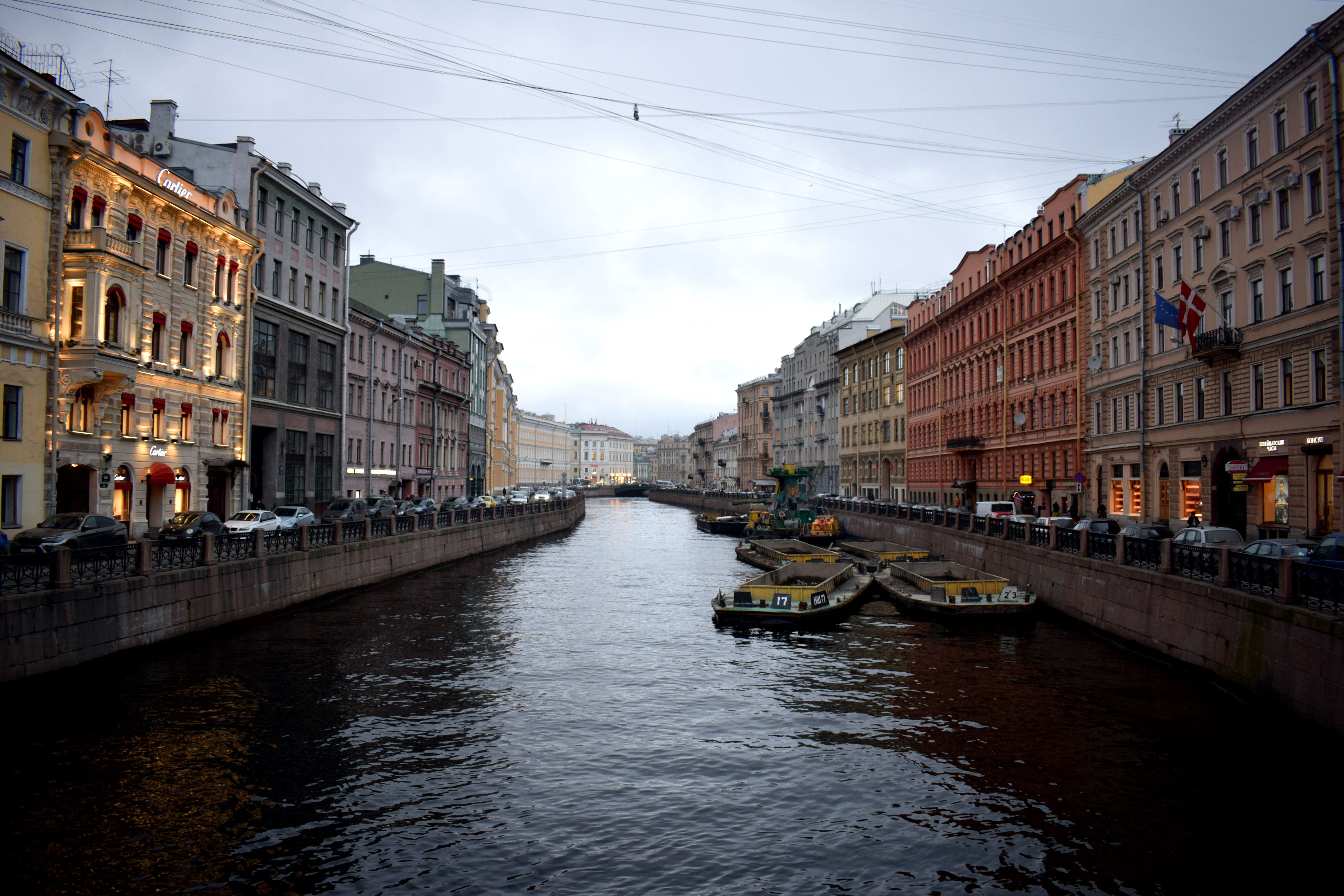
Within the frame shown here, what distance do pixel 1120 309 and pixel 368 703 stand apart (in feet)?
126

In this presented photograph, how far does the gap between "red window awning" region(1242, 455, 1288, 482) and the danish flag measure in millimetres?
4655

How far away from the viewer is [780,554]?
41.1 metres

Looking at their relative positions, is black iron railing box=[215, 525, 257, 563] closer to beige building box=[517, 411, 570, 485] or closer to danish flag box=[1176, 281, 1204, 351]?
danish flag box=[1176, 281, 1204, 351]

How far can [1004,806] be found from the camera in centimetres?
1168

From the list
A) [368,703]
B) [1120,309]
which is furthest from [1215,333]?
[368,703]

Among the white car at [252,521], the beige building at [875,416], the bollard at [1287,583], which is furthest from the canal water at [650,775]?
the beige building at [875,416]

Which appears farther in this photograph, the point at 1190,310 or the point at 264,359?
the point at 264,359

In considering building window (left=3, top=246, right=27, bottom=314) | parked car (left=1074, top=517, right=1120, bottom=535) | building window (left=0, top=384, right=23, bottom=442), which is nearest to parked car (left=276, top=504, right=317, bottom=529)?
building window (left=0, top=384, right=23, bottom=442)

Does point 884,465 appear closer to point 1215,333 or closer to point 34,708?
point 1215,333

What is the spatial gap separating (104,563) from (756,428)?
127321 mm

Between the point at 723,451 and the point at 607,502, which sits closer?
the point at 607,502

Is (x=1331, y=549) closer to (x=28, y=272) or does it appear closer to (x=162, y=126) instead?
(x=28, y=272)

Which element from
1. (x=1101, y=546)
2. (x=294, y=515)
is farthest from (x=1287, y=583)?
(x=294, y=515)

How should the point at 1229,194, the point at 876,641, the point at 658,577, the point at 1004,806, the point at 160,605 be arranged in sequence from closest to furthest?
the point at 1004,806 < the point at 160,605 < the point at 876,641 < the point at 1229,194 < the point at 658,577
